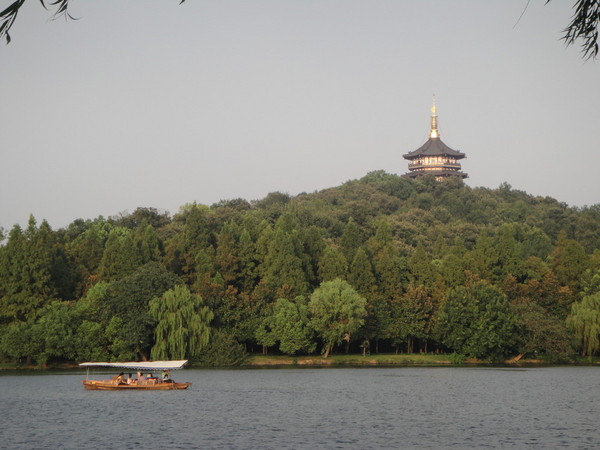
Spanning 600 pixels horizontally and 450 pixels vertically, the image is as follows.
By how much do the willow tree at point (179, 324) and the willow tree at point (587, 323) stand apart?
3223cm

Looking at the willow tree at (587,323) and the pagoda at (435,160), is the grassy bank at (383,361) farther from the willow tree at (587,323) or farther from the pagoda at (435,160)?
the pagoda at (435,160)

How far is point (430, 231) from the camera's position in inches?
4798

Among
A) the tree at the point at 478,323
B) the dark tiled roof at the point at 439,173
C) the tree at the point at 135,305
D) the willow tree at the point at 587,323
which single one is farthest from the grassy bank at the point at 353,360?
the dark tiled roof at the point at 439,173

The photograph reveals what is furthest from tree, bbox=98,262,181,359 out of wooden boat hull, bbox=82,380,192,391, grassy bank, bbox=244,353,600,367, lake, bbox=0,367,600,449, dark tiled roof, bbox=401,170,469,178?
dark tiled roof, bbox=401,170,469,178

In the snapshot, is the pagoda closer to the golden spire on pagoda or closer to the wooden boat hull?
the golden spire on pagoda

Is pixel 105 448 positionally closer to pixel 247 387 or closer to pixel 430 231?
pixel 247 387

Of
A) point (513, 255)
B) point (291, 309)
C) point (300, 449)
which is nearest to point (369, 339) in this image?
point (291, 309)

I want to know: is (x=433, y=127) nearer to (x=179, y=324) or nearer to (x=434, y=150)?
(x=434, y=150)

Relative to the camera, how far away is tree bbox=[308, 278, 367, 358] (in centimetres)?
7388

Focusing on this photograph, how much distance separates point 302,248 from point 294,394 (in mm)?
37511

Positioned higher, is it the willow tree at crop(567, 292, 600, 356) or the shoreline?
the willow tree at crop(567, 292, 600, 356)

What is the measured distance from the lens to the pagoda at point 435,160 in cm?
18500

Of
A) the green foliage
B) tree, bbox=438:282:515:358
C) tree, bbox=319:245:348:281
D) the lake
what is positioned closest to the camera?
the lake

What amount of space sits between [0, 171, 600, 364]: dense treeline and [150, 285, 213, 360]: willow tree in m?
0.11
